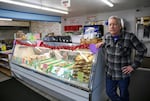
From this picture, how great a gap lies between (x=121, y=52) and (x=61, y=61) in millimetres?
1451

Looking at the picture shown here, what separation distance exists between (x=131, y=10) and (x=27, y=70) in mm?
5688

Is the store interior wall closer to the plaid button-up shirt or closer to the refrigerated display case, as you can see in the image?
the refrigerated display case

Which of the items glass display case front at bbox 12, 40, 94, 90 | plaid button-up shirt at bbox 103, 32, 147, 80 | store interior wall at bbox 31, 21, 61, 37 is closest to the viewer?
plaid button-up shirt at bbox 103, 32, 147, 80

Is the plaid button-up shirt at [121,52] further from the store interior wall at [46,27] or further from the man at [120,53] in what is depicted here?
the store interior wall at [46,27]

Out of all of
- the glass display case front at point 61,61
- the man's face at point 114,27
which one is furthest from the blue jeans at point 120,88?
the man's face at point 114,27

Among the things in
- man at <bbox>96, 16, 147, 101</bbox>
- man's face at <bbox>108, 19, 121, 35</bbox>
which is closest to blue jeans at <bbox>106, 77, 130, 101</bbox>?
man at <bbox>96, 16, 147, 101</bbox>

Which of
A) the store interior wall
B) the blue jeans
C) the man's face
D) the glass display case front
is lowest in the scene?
the blue jeans

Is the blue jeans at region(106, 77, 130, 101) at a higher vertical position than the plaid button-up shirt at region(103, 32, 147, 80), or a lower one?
lower

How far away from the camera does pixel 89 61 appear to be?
2.02 metres

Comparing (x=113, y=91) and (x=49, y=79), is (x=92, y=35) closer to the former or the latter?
(x=113, y=91)

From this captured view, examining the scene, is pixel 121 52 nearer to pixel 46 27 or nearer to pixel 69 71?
pixel 69 71

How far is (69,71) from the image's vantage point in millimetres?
2268

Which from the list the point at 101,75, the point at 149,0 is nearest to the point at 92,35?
the point at 101,75

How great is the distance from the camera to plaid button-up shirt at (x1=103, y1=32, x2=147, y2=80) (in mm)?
1770
